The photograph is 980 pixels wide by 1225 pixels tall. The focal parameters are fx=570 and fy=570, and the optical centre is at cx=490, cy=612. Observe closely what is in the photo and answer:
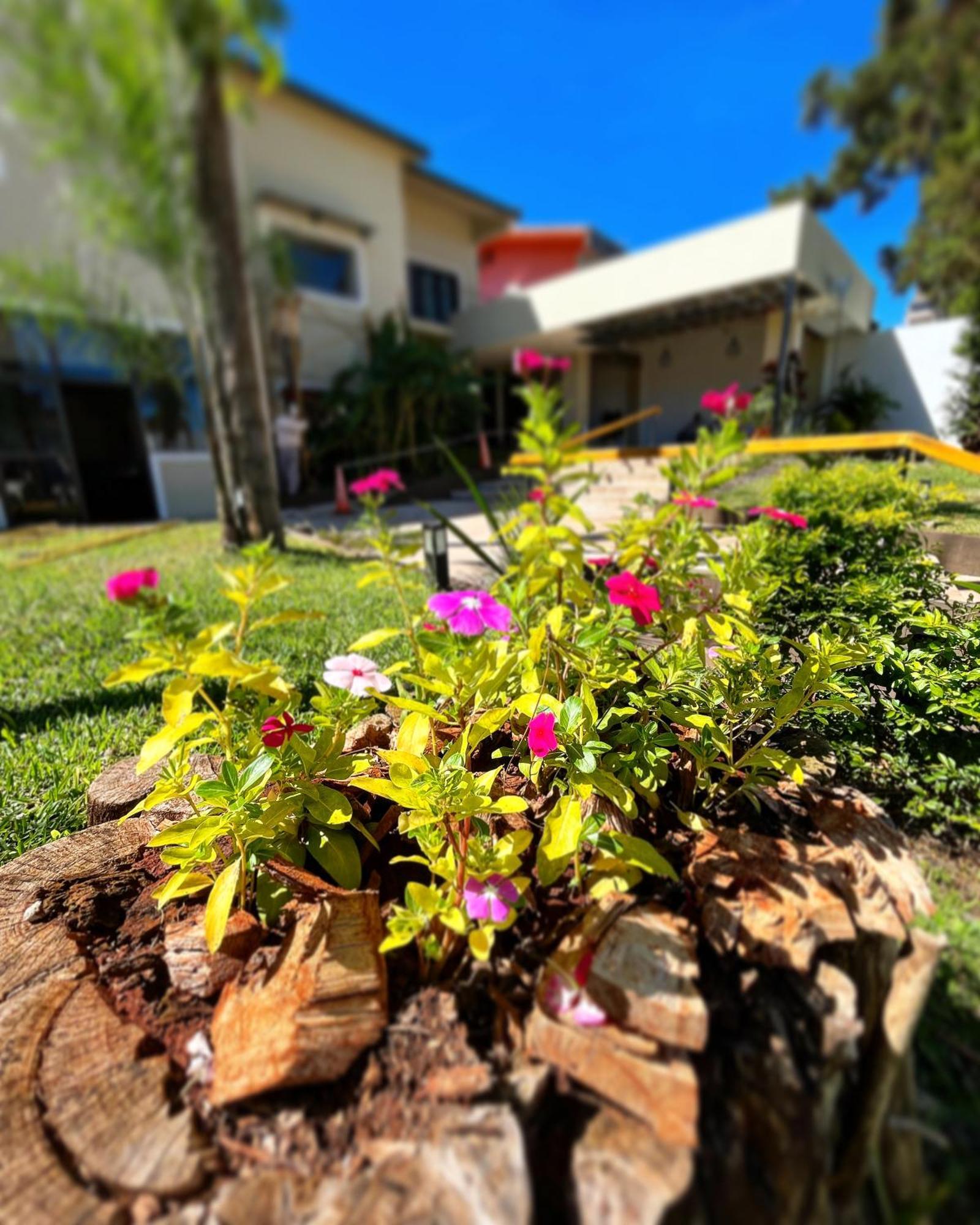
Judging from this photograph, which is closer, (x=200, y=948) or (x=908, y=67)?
(x=200, y=948)

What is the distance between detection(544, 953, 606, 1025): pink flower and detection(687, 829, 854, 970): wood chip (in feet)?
0.71

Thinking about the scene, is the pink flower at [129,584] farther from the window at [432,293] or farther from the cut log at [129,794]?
the window at [432,293]

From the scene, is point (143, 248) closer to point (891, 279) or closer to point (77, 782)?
point (77, 782)

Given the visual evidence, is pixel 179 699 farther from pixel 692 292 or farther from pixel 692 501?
pixel 692 292

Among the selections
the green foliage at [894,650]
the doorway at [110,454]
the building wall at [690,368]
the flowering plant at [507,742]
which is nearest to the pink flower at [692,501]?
the flowering plant at [507,742]

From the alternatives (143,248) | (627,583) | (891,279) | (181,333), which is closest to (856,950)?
(627,583)

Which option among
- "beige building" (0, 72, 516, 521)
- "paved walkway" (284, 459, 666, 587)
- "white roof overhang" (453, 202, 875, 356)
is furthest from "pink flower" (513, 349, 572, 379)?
"white roof overhang" (453, 202, 875, 356)

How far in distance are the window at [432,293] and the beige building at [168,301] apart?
798 millimetres

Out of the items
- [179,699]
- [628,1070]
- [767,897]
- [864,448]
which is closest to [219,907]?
[179,699]

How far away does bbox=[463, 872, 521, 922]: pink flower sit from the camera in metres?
0.81

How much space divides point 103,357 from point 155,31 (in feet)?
21.6

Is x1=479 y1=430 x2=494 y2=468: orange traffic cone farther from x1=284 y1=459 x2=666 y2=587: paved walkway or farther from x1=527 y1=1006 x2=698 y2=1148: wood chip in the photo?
x1=527 y1=1006 x2=698 y2=1148: wood chip

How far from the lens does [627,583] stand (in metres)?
1.10

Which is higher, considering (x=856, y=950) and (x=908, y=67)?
(x=908, y=67)
